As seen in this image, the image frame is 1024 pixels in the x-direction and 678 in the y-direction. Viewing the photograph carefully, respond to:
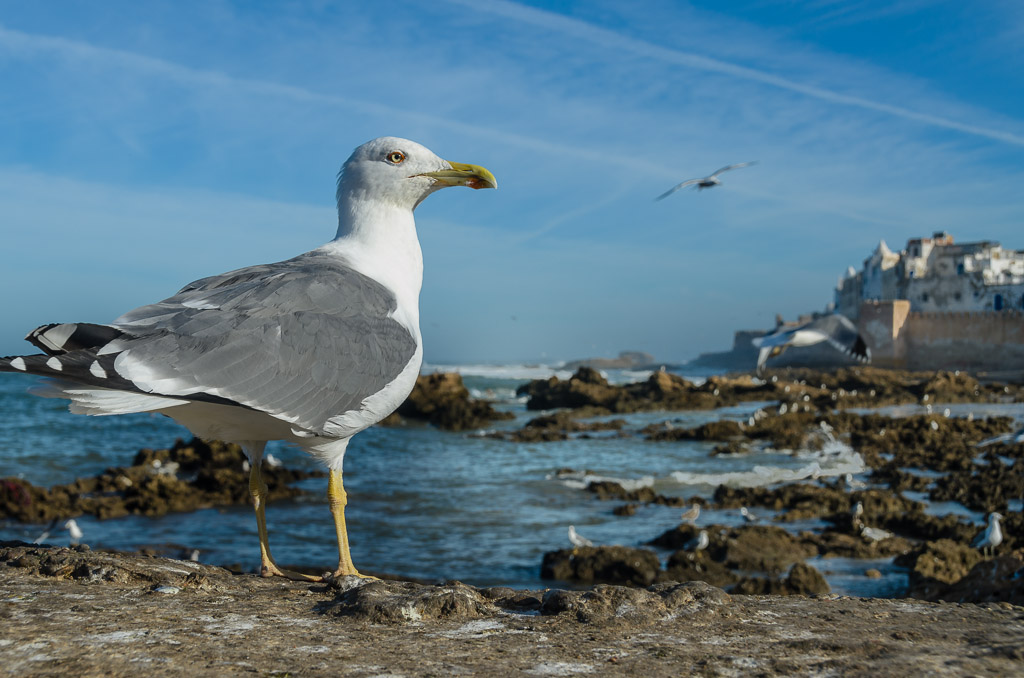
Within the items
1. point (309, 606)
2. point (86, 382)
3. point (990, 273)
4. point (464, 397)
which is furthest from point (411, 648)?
point (990, 273)

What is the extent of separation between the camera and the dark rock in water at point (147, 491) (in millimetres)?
11453

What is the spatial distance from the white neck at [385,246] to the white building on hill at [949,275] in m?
62.3

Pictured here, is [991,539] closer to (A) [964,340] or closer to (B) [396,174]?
(B) [396,174]

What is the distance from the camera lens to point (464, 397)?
95.7 ft

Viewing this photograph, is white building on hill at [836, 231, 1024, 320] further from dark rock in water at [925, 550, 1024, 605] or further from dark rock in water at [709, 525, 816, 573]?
dark rock in water at [925, 550, 1024, 605]

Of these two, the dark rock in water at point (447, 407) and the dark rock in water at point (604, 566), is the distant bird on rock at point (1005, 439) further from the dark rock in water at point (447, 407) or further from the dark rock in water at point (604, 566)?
the dark rock in water at point (447, 407)

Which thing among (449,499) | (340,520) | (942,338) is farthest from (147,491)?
(942,338)

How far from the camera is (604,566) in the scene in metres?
8.08

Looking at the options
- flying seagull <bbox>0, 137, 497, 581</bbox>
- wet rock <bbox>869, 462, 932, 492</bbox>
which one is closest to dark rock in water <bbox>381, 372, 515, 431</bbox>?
wet rock <bbox>869, 462, 932, 492</bbox>

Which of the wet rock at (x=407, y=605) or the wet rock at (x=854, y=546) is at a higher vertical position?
the wet rock at (x=407, y=605)

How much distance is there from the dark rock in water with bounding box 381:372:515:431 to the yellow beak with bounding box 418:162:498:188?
2121cm

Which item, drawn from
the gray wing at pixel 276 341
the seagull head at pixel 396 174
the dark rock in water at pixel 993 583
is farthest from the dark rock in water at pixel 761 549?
the gray wing at pixel 276 341

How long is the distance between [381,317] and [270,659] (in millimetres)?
1488

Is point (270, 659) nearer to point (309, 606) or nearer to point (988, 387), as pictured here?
point (309, 606)
